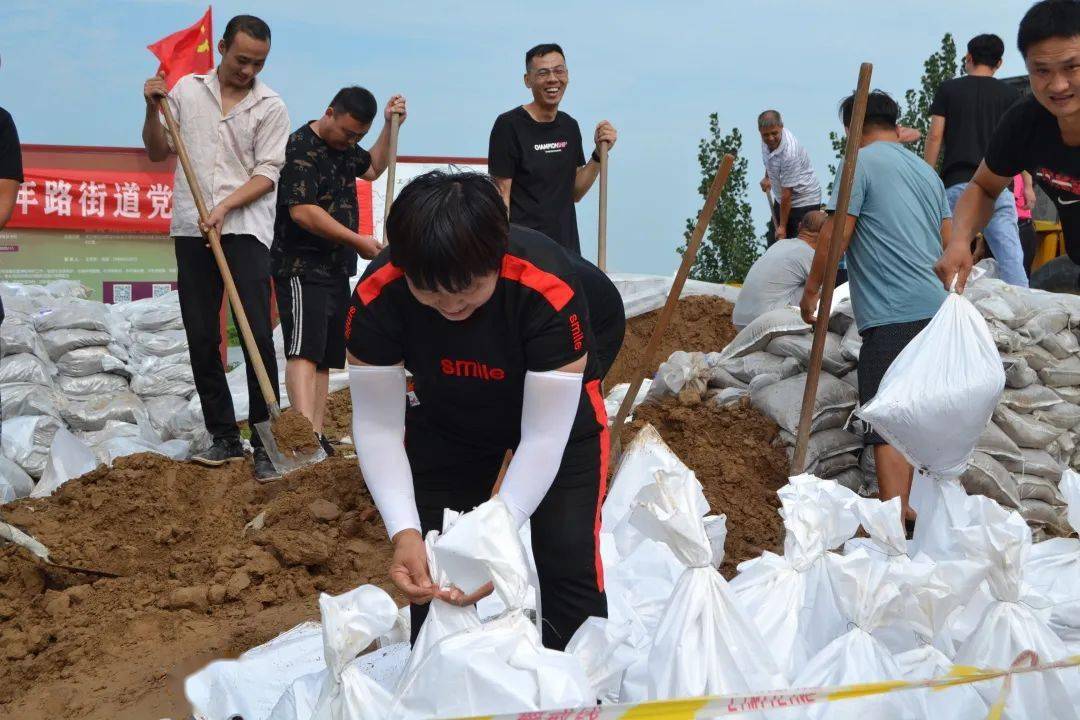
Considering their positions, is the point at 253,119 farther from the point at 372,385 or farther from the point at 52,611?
the point at 372,385

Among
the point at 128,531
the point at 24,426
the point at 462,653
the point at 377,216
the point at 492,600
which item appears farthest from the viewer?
the point at 377,216

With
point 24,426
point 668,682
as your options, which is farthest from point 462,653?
point 24,426

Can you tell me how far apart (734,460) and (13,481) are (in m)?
3.17

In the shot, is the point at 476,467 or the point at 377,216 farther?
the point at 377,216

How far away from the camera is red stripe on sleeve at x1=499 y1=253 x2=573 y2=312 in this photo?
201cm

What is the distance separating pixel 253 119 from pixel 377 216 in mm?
4415

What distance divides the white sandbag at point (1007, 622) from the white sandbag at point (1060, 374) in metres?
2.47

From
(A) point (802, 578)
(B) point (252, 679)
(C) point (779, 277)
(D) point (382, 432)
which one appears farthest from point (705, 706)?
(C) point (779, 277)

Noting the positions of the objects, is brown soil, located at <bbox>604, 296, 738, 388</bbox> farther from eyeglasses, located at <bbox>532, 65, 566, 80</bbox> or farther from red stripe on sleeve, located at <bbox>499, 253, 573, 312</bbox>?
red stripe on sleeve, located at <bbox>499, 253, 573, 312</bbox>

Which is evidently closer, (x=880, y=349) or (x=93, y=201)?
(x=880, y=349)

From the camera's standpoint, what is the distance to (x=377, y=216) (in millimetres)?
9055

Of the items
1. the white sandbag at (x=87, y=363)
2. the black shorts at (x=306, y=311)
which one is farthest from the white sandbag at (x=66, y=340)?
the black shorts at (x=306, y=311)

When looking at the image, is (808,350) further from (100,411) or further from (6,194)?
(100,411)

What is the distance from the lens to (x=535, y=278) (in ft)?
6.62
